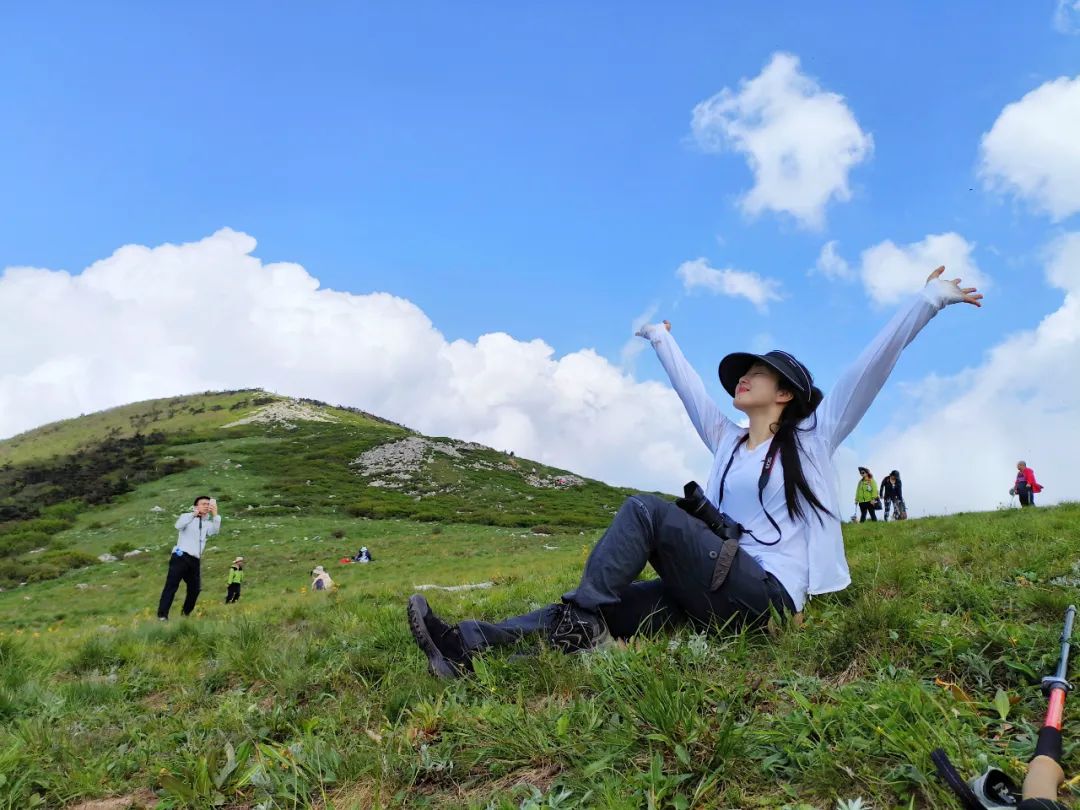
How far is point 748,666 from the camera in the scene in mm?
3789

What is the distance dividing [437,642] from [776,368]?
2.96 meters

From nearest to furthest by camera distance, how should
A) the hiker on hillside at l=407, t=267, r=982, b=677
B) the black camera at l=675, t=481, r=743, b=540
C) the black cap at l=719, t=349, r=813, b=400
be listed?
the hiker on hillside at l=407, t=267, r=982, b=677
the black camera at l=675, t=481, r=743, b=540
the black cap at l=719, t=349, r=813, b=400

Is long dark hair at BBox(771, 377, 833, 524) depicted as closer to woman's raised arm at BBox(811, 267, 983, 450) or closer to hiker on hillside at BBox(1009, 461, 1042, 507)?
woman's raised arm at BBox(811, 267, 983, 450)

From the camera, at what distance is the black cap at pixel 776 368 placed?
4.85 m

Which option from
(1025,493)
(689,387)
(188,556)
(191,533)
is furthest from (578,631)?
(1025,493)

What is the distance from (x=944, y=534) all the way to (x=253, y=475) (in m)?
69.1

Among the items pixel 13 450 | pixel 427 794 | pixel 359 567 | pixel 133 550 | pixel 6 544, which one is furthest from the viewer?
pixel 13 450

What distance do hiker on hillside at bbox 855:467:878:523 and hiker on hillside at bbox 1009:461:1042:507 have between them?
14.0 feet

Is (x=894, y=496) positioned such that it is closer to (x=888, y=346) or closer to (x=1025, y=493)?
(x=1025, y=493)

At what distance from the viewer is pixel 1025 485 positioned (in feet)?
75.7

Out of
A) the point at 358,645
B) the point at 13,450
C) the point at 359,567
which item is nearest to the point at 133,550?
the point at 359,567

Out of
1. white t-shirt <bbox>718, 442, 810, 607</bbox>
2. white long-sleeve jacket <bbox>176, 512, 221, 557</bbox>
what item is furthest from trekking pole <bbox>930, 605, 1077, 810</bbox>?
white long-sleeve jacket <bbox>176, 512, 221, 557</bbox>

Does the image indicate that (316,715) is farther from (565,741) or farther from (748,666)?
(748,666)

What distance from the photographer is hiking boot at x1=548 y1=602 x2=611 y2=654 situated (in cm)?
418
